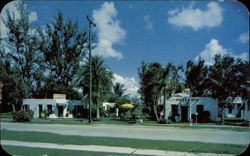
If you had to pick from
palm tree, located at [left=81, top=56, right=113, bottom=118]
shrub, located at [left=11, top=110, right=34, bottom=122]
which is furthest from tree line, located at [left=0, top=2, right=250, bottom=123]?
shrub, located at [left=11, top=110, right=34, bottom=122]

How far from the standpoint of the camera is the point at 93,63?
27.8 metres

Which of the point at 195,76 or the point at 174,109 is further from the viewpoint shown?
the point at 195,76

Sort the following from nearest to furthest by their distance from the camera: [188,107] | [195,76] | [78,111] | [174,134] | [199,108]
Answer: [174,134]
[199,108]
[188,107]
[78,111]
[195,76]

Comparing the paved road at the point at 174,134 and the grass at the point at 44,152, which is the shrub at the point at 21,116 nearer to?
the paved road at the point at 174,134

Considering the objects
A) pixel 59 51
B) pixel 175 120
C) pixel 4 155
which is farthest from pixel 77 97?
pixel 4 155

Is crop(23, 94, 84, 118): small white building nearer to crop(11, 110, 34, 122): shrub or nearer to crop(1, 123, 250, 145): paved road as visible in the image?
crop(11, 110, 34, 122): shrub

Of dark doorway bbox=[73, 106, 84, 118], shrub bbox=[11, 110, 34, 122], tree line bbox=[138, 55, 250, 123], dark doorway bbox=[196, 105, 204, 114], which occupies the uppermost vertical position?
tree line bbox=[138, 55, 250, 123]

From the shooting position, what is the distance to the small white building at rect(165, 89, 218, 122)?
77.6ft

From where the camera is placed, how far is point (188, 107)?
24.4m

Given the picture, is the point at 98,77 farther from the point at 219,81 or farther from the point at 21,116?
the point at 219,81

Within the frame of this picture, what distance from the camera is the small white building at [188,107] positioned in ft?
77.6

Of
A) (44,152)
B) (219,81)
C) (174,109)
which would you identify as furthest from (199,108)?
(44,152)

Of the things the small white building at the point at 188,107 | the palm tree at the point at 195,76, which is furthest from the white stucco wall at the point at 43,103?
the palm tree at the point at 195,76

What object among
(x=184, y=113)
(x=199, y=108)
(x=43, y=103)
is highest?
(x=43, y=103)
